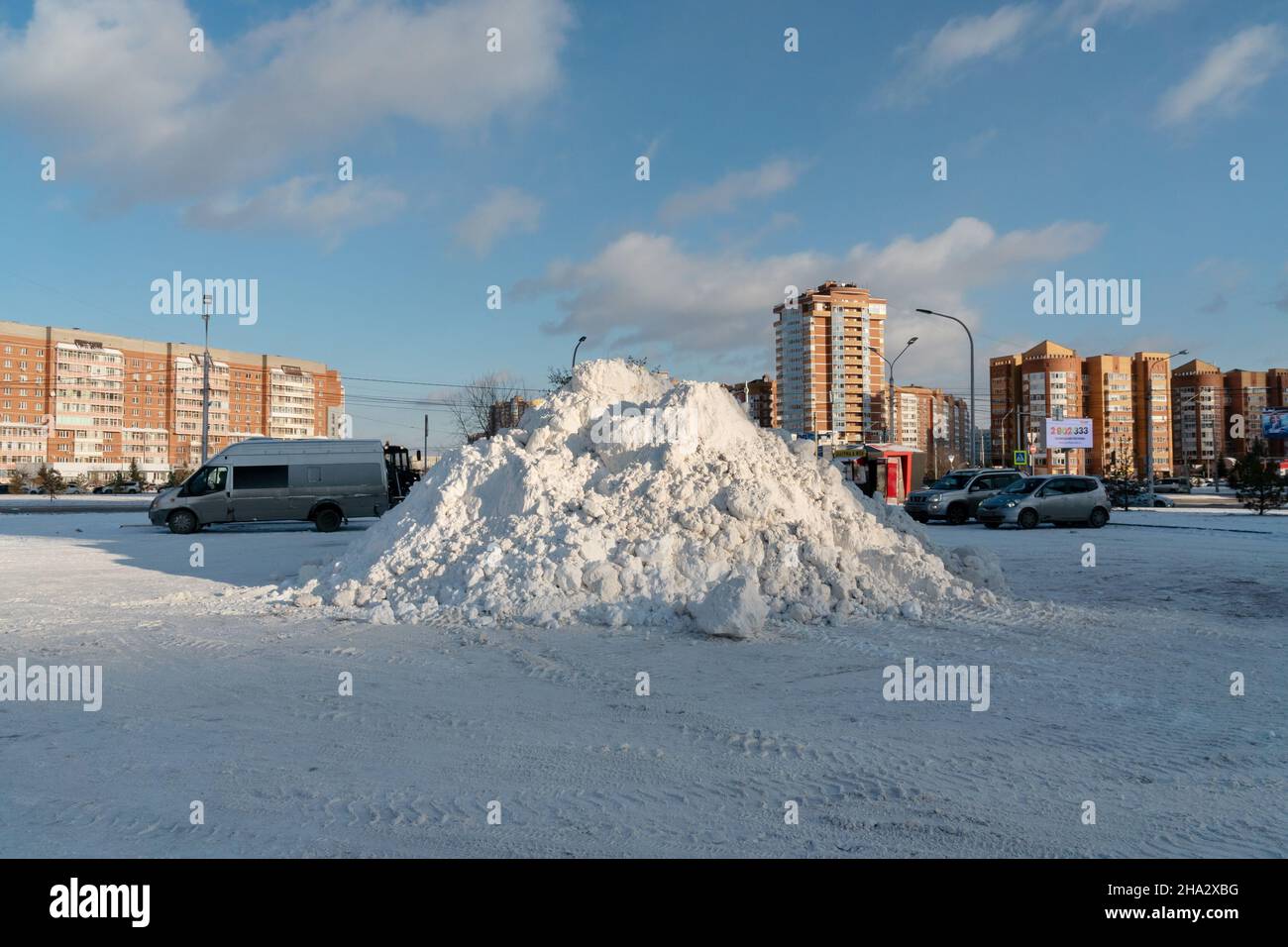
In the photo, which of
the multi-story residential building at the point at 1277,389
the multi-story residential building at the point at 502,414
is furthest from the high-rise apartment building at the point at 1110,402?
the multi-story residential building at the point at 502,414

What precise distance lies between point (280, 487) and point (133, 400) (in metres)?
87.4

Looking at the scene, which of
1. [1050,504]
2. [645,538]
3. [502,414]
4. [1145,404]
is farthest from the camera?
[1145,404]

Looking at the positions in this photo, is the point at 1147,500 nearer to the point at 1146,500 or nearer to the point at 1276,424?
the point at 1146,500

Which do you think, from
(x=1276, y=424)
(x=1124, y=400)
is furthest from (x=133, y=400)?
(x=1276, y=424)

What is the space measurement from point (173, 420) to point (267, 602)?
332 ft

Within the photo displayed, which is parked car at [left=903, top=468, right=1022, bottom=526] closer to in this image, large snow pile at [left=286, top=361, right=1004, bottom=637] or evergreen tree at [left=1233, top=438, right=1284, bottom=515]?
evergreen tree at [left=1233, top=438, right=1284, bottom=515]

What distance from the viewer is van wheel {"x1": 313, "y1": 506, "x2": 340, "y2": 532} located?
2320cm

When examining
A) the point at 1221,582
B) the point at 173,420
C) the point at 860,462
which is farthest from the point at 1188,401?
the point at 173,420

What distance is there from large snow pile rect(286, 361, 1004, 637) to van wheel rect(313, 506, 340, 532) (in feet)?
39.0

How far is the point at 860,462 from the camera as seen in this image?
34.4 m

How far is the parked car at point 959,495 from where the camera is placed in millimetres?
27578

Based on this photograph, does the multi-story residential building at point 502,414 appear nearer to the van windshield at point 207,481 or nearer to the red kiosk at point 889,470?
the red kiosk at point 889,470

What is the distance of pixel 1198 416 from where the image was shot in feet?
336
